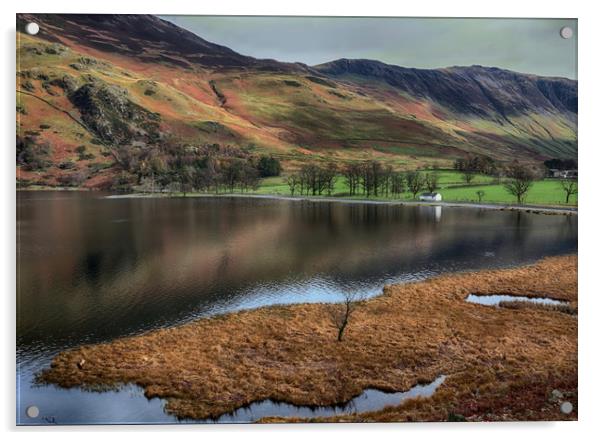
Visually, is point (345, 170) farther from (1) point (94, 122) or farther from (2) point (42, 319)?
(2) point (42, 319)

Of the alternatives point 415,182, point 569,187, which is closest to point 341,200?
point 415,182

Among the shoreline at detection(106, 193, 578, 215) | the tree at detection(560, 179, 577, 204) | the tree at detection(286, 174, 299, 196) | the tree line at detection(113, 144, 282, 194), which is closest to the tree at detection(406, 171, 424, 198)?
the shoreline at detection(106, 193, 578, 215)

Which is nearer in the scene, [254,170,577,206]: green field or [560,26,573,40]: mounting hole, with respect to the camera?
[560,26,573,40]: mounting hole

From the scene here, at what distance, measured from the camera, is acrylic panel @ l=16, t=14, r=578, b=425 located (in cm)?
870

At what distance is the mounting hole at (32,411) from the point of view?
845 centimetres

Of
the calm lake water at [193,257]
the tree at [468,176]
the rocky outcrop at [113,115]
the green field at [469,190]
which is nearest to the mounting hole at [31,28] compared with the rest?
the calm lake water at [193,257]

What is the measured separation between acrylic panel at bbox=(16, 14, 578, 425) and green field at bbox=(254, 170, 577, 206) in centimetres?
15

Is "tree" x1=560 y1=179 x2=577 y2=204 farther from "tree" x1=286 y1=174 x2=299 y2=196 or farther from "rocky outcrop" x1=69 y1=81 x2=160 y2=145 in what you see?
"rocky outcrop" x1=69 y1=81 x2=160 y2=145

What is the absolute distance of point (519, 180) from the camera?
18859mm

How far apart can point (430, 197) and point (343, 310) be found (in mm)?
14713

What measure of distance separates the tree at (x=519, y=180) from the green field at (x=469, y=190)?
28 centimetres

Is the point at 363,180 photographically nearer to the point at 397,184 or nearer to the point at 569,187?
the point at 397,184

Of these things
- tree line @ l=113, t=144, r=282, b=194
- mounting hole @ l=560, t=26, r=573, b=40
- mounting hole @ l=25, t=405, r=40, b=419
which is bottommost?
mounting hole @ l=25, t=405, r=40, b=419

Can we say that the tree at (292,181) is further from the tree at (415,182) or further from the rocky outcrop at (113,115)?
the rocky outcrop at (113,115)
